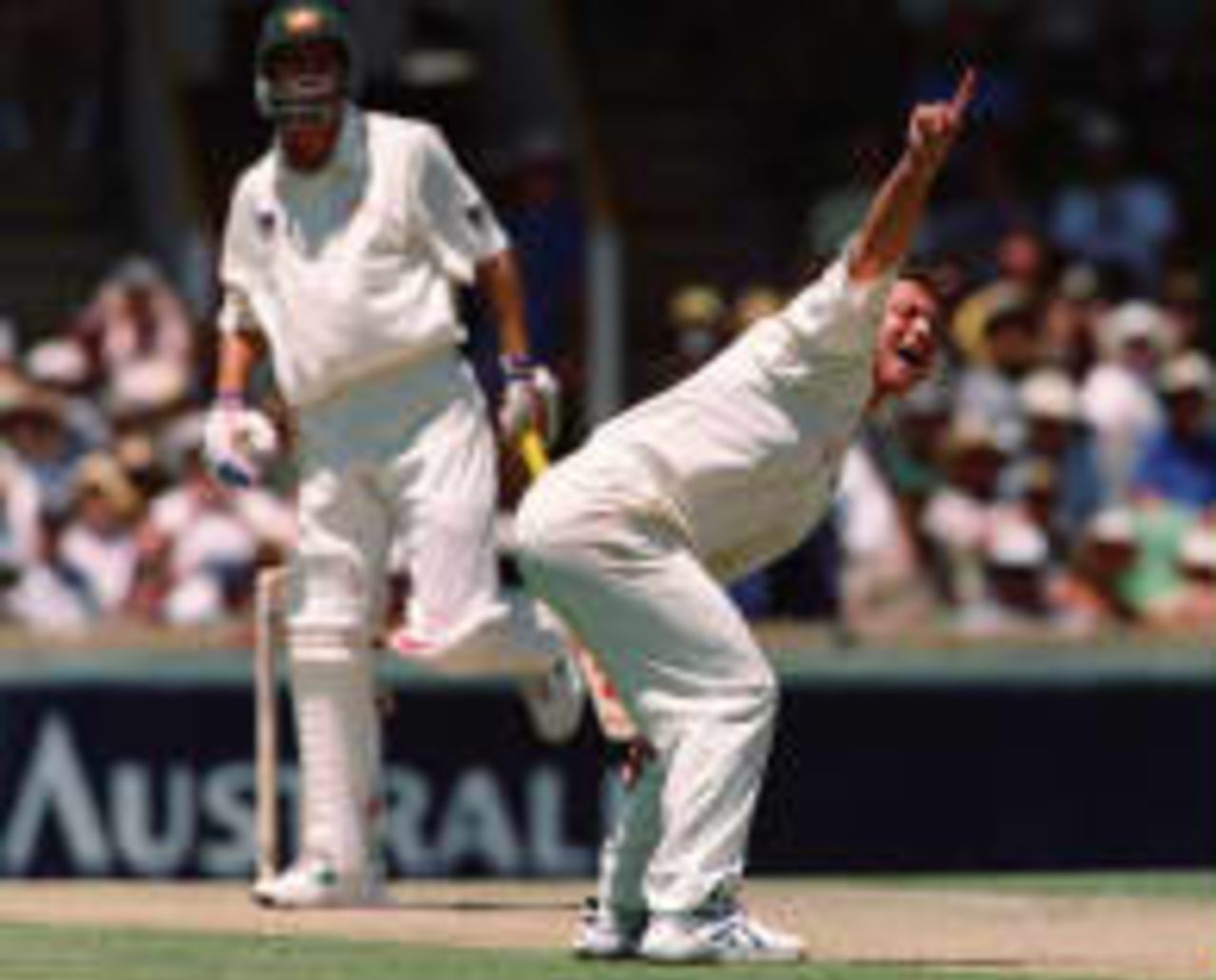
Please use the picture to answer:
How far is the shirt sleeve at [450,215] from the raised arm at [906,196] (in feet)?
7.43

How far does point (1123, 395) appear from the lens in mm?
20141

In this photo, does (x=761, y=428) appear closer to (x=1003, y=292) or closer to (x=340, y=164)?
(x=340, y=164)

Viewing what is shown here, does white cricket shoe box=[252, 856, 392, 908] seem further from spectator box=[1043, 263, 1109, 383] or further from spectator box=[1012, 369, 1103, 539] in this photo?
spectator box=[1043, 263, 1109, 383]

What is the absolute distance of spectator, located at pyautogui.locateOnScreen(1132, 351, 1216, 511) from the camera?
19.6 m

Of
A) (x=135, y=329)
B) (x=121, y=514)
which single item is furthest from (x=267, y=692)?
(x=135, y=329)

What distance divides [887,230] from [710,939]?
1.53 metres

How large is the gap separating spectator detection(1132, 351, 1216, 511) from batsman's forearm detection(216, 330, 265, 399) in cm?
699

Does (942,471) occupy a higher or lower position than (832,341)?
lower

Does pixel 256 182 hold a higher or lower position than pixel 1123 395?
higher

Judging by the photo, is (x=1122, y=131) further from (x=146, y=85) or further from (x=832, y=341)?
(x=832, y=341)

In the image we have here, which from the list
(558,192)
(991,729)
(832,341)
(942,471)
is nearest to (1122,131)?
(558,192)

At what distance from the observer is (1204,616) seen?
17.9m

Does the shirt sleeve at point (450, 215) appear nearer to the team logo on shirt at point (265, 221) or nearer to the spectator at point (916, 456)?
the team logo on shirt at point (265, 221)

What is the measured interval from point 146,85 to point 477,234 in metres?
11.3
